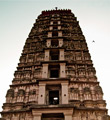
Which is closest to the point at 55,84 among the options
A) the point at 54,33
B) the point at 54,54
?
the point at 54,54

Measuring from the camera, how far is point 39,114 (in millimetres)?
13508

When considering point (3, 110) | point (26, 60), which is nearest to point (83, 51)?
point (26, 60)

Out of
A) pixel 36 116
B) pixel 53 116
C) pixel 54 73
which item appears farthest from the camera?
pixel 54 73

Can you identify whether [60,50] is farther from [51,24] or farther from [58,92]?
[51,24]

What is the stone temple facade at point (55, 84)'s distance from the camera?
13.9 metres

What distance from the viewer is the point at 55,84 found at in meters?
15.5

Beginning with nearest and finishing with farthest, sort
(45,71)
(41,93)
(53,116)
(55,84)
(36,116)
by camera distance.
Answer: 1. (36,116)
2. (53,116)
3. (41,93)
4. (55,84)
5. (45,71)

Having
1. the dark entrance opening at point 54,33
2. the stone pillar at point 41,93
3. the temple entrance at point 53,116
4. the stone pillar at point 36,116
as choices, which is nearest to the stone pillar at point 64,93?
the temple entrance at point 53,116

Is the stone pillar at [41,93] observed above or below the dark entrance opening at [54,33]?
below

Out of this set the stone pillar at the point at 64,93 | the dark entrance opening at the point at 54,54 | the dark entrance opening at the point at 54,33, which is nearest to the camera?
the stone pillar at the point at 64,93

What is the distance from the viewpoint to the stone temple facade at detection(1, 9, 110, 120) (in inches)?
549

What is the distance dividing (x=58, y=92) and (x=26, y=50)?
6461 millimetres

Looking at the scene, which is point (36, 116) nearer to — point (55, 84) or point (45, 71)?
point (55, 84)

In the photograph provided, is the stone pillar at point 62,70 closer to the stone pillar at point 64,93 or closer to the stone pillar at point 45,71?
the stone pillar at point 64,93
